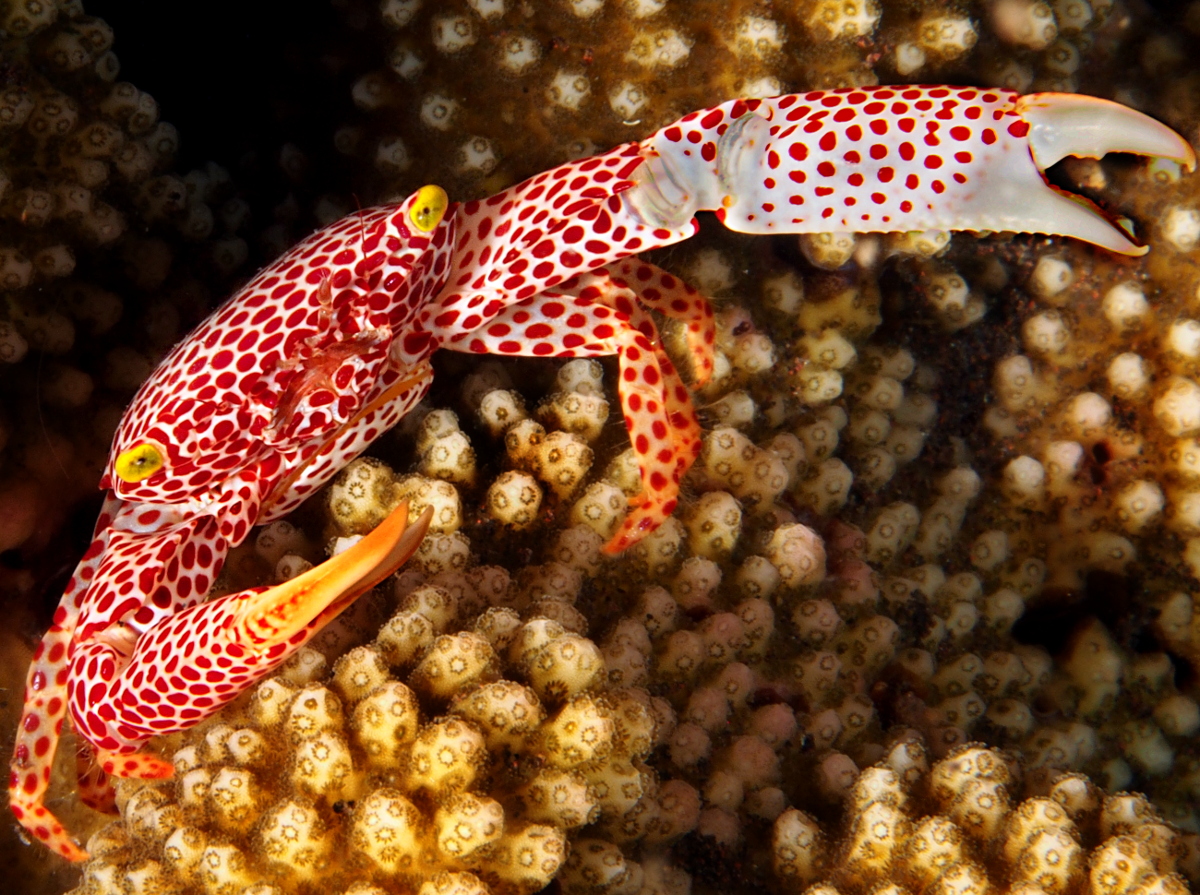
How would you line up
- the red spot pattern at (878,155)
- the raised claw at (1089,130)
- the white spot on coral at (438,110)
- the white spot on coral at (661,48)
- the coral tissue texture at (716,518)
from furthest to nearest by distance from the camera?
the white spot on coral at (438,110) → the white spot on coral at (661,48) → the red spot pattern at (878,155) → the raised claw at (1089,130) → the coral tissue texture at (716,518)

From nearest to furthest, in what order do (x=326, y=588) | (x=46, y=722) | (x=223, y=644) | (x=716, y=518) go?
(x=326, y=588) → (x=223, y=644) → (x=46, y=722) → (x=716, y=518)

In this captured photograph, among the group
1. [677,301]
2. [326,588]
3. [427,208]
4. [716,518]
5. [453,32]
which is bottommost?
[716,518]

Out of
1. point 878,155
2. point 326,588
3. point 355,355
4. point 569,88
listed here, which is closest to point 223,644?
point 326,588

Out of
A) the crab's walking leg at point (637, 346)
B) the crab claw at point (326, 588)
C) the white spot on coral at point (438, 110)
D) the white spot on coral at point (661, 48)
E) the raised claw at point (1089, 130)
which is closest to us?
the crab claw at point (326, 588)


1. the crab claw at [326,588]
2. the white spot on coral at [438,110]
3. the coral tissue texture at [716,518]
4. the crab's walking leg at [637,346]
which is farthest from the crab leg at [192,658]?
the white spot on coral at [438,110]

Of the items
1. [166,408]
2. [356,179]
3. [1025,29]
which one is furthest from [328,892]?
[1025,29]

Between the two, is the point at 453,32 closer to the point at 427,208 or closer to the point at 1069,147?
the point at 427,208

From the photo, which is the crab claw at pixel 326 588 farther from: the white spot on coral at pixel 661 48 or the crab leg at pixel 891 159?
the white spot on coral at pixel 661 48
